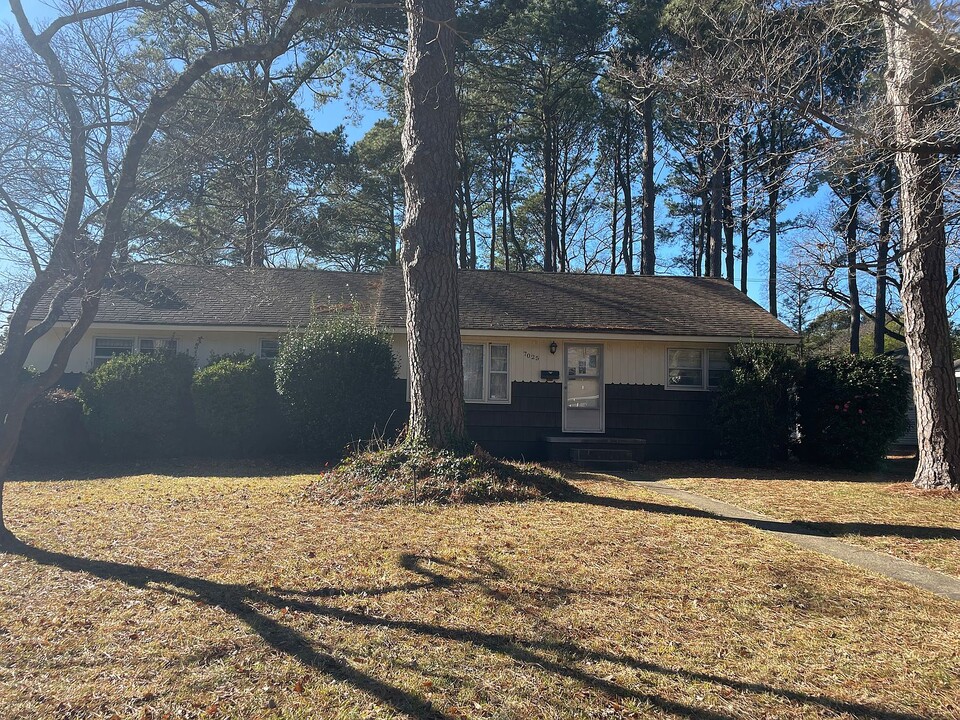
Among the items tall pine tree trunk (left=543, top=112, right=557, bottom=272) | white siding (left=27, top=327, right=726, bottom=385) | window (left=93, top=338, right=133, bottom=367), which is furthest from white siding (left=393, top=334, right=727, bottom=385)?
tall pine tree trunk (left=543, top=112, right=557, bottom=272)

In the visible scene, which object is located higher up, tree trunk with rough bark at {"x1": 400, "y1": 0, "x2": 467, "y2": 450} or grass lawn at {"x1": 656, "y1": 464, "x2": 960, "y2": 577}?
tree trunk with rough bark at {"x1": 400, "y1": 0, "x2": 467, "y2": 450}

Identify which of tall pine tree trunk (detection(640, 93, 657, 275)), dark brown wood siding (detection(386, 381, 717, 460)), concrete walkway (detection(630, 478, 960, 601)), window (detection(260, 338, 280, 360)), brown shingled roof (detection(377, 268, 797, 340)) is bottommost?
concrete walkway (detection(630, 478, 960, 601))

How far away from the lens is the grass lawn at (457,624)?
3.71 metres

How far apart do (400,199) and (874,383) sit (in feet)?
65.8

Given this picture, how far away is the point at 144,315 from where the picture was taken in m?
15.1

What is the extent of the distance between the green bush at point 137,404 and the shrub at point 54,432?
28 cm

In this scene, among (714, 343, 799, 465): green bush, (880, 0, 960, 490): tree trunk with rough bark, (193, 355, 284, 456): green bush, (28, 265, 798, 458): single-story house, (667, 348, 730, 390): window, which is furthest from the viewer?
(667, 348, 730, 390): window

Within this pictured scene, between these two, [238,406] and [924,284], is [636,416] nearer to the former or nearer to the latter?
[924,284]

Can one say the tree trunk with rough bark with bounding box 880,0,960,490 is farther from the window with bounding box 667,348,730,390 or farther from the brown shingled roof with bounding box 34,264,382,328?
the brown shingled roof with bounding box 34,264,382,328

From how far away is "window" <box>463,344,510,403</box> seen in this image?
14.7m

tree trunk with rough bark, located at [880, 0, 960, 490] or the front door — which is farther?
the front door

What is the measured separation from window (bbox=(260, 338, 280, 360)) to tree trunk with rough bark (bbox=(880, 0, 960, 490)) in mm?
12096

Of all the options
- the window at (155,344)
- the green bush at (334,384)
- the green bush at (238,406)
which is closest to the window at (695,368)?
the green bush at (334,384)

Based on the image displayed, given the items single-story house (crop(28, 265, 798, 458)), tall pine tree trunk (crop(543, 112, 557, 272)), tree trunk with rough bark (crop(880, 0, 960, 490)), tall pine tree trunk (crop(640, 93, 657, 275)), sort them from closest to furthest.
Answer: tree trunk with rough bark (crop(880, 0, 960, 490))
single-story house (crop(28, 265, 798, 458))
tall pine tree trunk (crop(640, 93, 657, 275))
tall pine tree trunk (crop(543, 112, 557, 272))
